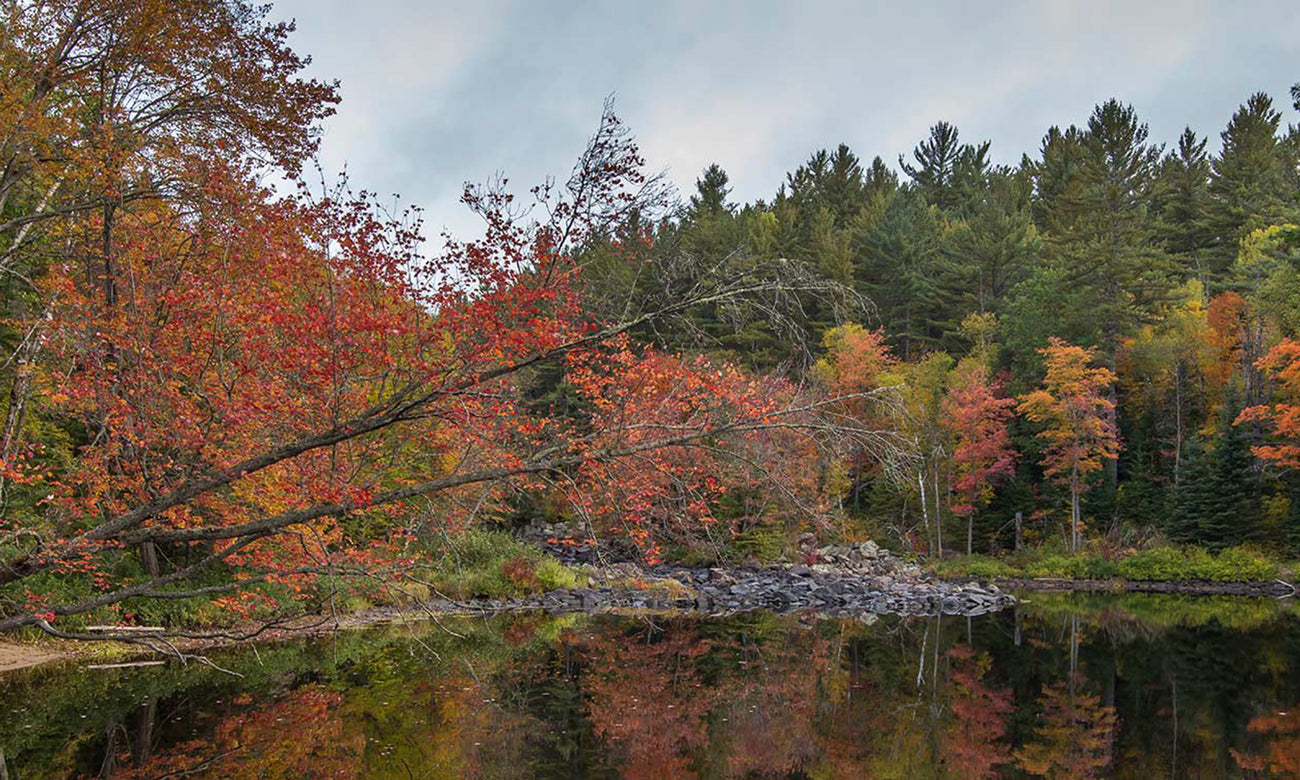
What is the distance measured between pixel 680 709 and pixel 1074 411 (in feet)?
74.8

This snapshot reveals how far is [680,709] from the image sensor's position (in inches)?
432

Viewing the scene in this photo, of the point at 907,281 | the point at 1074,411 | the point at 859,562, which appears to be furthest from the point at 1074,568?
the point at 907,281

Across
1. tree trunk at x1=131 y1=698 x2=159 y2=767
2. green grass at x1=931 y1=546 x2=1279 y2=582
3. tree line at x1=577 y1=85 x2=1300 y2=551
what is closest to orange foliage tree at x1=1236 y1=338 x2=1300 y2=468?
tree line at x1=577 y1=85 x2=1300 y2=551

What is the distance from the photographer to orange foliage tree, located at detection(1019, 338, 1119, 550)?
28344 millimetres

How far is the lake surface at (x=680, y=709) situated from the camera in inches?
335

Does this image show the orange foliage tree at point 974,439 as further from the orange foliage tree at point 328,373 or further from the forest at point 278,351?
the orange foliage tree at point 328,373

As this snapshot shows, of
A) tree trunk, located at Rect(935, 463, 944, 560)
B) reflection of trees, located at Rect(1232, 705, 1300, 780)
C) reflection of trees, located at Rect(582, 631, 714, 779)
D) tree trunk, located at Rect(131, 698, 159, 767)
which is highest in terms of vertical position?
tree trunk, located at Rect(935, 463, 944, 560)

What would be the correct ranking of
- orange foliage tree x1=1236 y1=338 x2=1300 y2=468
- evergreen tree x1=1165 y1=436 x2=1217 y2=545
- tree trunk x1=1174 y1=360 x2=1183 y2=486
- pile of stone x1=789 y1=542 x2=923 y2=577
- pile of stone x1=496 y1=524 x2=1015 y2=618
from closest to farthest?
1. pile of stone x1=496 y1=524 x2=1015 y2=618
2. orange foliage tree x1=1236 y1=338 x2=1300 y2=468
3. pile of stone x1=789 y1=542 x2=923 y2=577
4. evergreen tree x1=1165 y1=436 x2=1217 y2=545
5. tree trunk x1=1174 y1=360 x2=1183 y2=486

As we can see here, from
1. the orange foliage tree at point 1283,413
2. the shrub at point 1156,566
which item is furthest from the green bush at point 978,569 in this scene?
the orange foliage tree at point 1283,413

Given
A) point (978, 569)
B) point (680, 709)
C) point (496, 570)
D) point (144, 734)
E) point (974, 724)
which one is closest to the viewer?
point (144, 734)

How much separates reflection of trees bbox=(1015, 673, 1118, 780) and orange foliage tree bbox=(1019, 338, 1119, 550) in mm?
18619

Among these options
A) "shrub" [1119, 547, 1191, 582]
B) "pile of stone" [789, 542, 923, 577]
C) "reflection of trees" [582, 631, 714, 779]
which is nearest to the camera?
"reflection of trees" [582, 631, 714, 779]

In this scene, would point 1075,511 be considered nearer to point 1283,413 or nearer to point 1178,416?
point 1178,416

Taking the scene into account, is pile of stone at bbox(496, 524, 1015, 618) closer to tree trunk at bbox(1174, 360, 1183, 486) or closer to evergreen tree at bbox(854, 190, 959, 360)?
tree trunk at bbox(1174, 360, 1183, 486)
